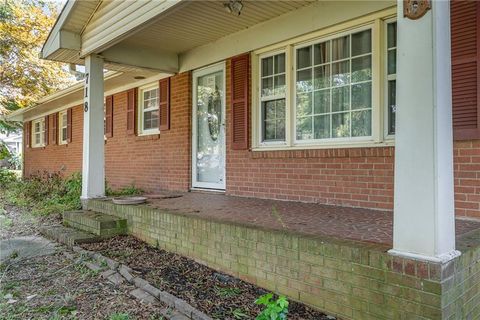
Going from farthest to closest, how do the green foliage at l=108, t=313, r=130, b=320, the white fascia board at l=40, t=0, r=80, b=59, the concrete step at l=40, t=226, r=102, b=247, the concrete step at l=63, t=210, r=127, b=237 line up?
1. the white fascia board at l=40, t=0, r=80, b=59
2. the concrete step at l=63, t=210, r=127, b=237
3. the concrete step at l=40, t=226, r=102, b=247
4. the green foliage at l=108, t=313, r=130, b=320

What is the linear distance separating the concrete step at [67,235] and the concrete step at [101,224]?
0.09 m

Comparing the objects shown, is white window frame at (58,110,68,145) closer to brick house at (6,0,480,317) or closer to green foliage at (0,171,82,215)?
green foliage at (0,171,82,215)

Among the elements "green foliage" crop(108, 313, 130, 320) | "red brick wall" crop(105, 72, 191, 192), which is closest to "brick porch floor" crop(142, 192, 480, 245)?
"green foliage" crop(108, 313, 130, 320)

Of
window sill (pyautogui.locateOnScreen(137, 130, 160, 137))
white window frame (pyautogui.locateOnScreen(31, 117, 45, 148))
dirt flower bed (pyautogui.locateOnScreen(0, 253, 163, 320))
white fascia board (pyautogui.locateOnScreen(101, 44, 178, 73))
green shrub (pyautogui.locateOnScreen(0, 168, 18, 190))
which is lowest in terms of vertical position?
dirt flower bed (pyautogui.locateOnScreen(0, 253, 163, 320))

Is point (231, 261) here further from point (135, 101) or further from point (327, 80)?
point (135, 101)

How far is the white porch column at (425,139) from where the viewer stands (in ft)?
7.06

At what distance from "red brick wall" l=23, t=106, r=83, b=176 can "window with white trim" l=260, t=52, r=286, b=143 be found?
724 centimetres

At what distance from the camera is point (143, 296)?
323 cm

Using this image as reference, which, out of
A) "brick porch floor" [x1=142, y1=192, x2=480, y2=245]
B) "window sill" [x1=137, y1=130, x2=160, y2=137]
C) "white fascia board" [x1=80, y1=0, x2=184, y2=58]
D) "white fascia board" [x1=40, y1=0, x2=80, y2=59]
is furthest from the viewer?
"window sill" [x1=137, y1=130, x2=160, y2=137]

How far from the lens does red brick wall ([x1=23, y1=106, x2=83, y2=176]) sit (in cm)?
1134

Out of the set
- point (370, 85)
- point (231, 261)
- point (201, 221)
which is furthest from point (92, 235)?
point (370, 85)

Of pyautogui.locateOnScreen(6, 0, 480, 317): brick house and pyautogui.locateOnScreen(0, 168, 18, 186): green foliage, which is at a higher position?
pyautogui.locateOnScreen(6, 0, 480, 317): brick house

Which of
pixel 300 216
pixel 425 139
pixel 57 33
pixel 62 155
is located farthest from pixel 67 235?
pixel 62 155

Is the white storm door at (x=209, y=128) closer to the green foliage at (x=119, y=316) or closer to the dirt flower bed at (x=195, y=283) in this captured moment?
the dirt flower bed at (x=195, y=283)
